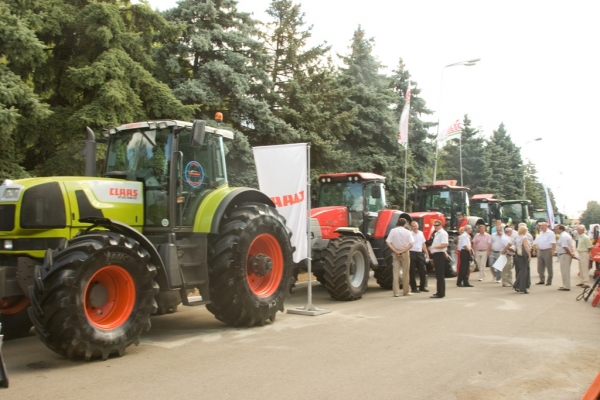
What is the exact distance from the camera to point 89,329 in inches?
241

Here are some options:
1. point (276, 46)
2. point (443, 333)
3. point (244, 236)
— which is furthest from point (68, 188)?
point (276, 46)

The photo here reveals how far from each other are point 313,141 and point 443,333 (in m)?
11.6

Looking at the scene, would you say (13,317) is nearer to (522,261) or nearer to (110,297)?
(110,297)

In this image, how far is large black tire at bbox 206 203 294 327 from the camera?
791cm

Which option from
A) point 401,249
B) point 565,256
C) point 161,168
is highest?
point 161,168

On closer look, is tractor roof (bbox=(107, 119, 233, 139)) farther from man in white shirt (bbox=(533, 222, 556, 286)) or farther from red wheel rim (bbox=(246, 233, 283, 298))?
man in white shirt (bbox=(533, 222, 556, 286))

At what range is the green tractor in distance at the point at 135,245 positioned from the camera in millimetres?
6082

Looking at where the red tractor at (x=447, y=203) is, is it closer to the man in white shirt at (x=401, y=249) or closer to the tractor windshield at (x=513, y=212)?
the man in white shirt at (x=401, y=249)

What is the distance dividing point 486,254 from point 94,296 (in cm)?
1295

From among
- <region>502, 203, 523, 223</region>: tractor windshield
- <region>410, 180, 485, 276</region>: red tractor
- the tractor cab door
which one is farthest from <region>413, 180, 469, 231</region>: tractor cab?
the tractor cab door

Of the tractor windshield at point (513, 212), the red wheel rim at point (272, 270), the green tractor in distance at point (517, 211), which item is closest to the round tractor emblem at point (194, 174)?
the red wheel rim at point (272, 270)

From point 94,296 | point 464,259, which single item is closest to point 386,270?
point 464,259

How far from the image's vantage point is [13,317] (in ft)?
24.9

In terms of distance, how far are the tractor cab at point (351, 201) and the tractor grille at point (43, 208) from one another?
6703 millimetres
